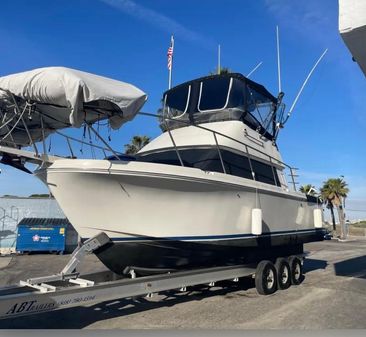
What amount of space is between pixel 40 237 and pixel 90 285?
12.6m

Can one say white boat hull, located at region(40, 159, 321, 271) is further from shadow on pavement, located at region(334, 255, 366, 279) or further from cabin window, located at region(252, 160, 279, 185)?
shadow on pavement, located at region(334, 255, 366, 279)

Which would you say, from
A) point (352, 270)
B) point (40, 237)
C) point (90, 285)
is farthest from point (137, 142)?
point (90, 285)

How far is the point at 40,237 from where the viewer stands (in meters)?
17.0

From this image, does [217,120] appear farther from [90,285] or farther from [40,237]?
[40,237]

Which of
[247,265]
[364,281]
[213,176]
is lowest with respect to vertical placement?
[364,281]

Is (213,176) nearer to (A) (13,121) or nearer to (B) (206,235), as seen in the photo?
(B) (206,235)

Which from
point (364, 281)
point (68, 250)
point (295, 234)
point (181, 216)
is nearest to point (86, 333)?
point (181, 216)

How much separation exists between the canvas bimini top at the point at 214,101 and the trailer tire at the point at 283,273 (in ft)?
10.2

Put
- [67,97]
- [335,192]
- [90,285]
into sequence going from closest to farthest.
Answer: [67,97] < [90,285] < [335,192]

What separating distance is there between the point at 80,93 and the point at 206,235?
3.15 metres

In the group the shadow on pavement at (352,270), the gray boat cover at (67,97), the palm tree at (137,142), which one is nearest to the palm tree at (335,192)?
the palm tree at (137,142)

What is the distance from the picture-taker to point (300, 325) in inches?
227

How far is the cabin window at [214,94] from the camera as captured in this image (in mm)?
8875

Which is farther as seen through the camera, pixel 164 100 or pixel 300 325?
pixel 164 100
